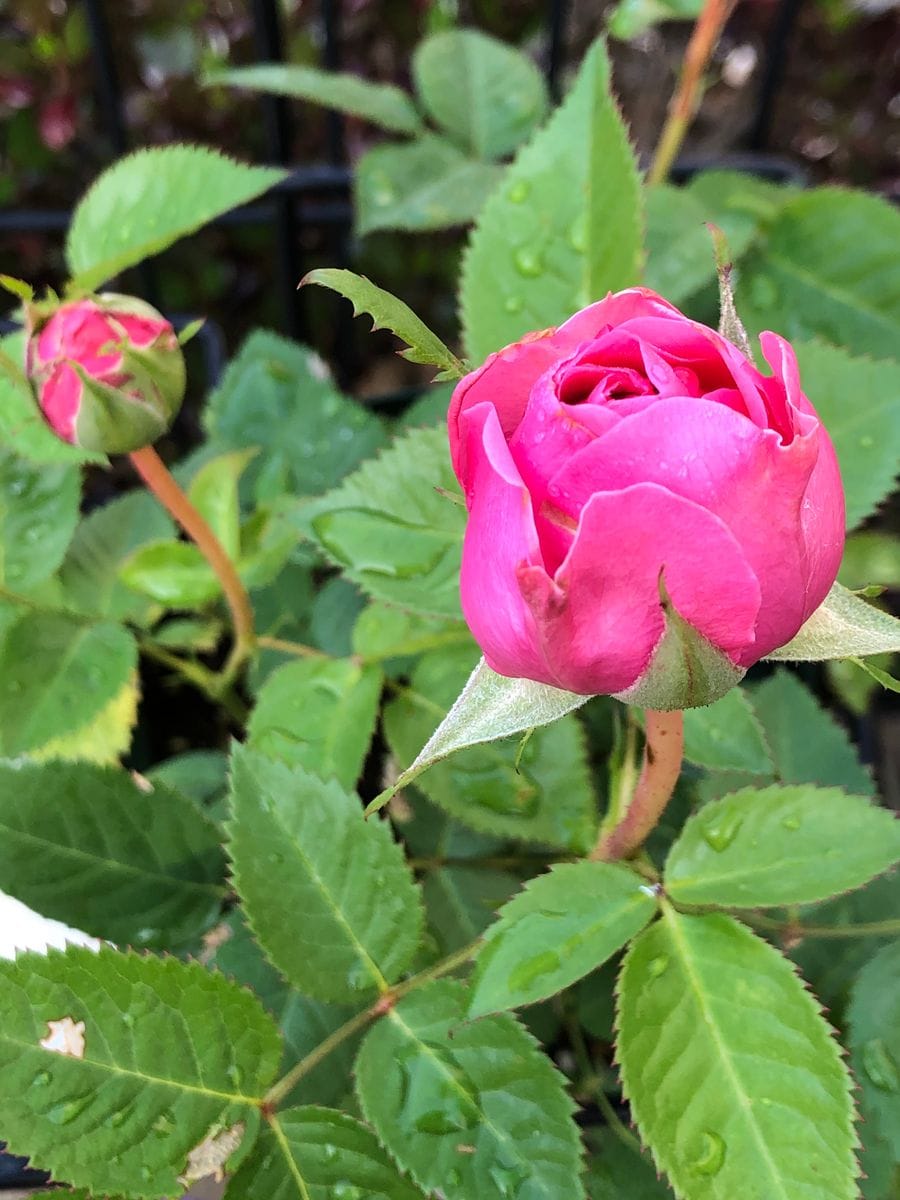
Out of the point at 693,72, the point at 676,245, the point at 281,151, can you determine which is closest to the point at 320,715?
the point at 676,245

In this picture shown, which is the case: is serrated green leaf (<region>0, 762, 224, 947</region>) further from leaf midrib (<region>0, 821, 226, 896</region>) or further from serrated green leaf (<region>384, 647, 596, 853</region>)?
serrated green leaf (<region>384, 647, 596, 853</region>)

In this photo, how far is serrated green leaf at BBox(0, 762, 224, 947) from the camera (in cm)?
39

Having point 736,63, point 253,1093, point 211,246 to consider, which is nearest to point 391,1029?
point 253,1093

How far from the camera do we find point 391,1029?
1.14 ft

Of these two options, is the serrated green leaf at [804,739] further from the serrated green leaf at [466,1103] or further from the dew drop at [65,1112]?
the dew drop at [65,1112]

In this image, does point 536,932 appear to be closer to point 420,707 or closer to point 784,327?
point 420,707

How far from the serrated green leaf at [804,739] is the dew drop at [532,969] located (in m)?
0.25

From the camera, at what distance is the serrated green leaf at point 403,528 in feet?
1.28

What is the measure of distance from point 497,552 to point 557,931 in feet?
0.48

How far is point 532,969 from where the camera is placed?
12.0 inches

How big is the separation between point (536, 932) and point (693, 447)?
0.57 ft

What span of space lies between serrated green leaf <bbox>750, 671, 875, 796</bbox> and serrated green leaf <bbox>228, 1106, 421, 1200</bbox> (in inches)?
11.6

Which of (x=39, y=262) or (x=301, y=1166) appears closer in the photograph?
(x=301, y=1166)

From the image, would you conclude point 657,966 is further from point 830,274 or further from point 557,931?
point 830,274
